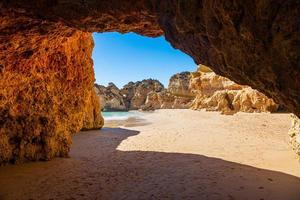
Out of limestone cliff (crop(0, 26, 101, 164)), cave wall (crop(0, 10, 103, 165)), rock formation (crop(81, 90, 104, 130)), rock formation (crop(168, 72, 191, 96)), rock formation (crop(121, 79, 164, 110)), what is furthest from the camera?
rock formation (crop(121, 79, 164, 110))

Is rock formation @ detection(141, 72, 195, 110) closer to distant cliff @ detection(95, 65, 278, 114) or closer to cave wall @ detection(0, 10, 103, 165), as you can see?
distant cliff @ detection(95, 65, 278, 114)

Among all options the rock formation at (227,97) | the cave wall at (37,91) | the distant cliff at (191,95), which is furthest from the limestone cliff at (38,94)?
the distant cliff at (191,95)

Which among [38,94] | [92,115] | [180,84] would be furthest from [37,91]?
[180,84]

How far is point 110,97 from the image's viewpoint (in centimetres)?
9075

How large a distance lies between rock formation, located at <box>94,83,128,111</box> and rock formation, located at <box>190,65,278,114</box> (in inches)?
1458

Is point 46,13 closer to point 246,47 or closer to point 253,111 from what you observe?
point 246,47

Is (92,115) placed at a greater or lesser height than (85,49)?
lesser

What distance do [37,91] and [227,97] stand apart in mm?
34593

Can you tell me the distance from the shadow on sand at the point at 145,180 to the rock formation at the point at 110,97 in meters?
77.2

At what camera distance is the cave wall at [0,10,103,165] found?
7.98 metres

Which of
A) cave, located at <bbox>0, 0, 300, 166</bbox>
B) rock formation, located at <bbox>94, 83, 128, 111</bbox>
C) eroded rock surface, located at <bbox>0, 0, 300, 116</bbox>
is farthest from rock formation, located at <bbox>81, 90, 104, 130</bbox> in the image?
rock formation, located at <bbox>94, 83, 128, 111</bbox>

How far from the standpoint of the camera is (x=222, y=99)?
41094mm

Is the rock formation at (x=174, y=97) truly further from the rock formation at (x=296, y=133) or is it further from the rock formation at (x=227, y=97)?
the rock formation at (x=296, y=133)

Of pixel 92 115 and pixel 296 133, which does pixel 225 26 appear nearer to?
pixel 296 133
